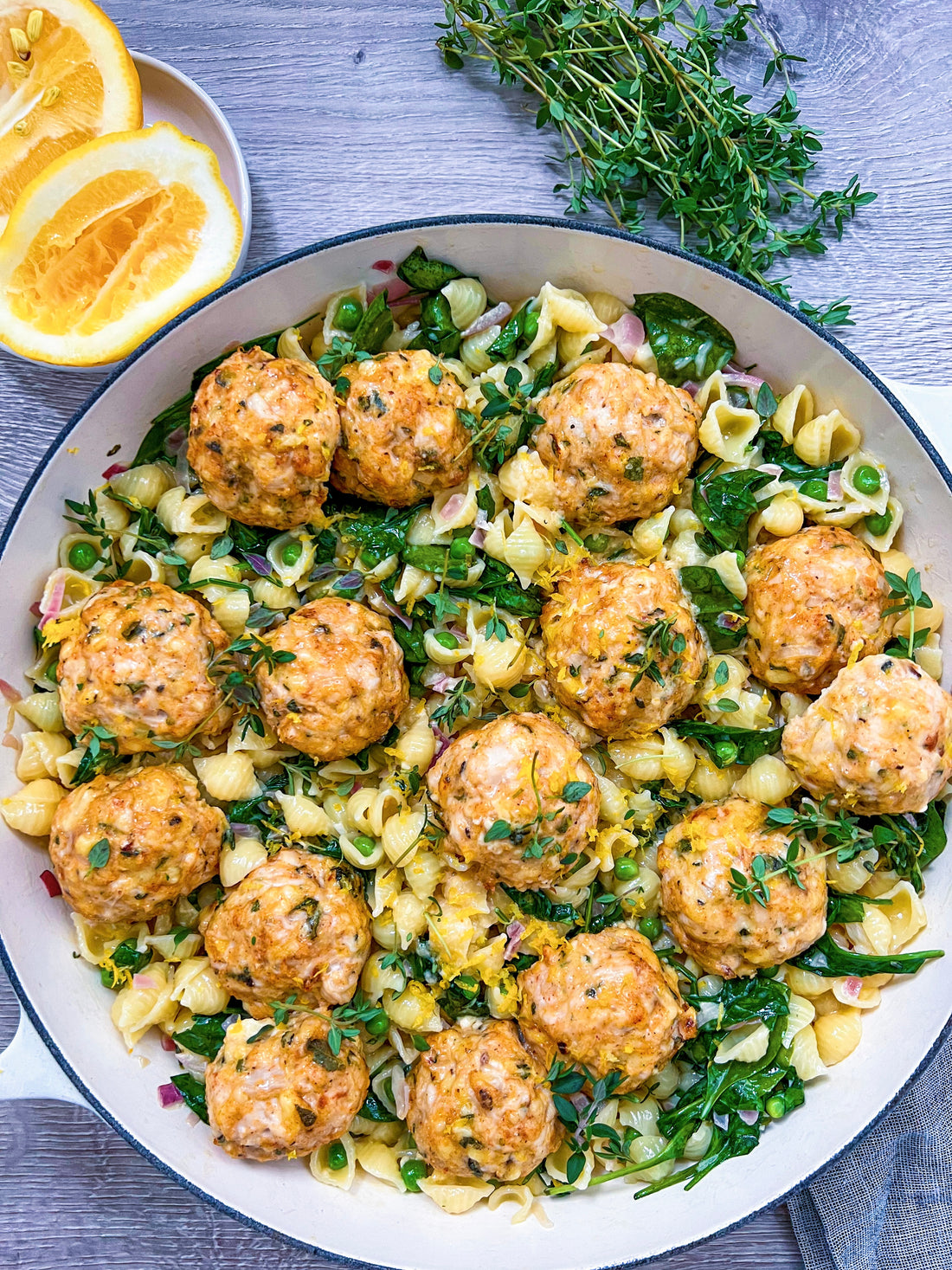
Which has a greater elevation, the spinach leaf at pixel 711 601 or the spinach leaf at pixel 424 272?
the spinach leaf at pixel 424 272

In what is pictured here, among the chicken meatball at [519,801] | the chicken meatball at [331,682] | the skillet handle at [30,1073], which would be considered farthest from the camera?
the skillet handle at [30,1073]

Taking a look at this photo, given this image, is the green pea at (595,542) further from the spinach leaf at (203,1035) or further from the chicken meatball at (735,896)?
the spinach leaf at (203,1035)

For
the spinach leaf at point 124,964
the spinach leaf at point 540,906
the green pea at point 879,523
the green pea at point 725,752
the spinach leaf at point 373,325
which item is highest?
the spinach leaf at point 373,325

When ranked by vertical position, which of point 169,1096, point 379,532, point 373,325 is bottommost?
point 169,1096

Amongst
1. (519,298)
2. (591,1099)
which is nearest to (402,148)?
(519,298)

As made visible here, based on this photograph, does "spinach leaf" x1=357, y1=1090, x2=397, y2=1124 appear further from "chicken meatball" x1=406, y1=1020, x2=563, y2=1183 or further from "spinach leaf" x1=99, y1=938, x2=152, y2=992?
"spinach leaf" x1=99, y1=938, x2=152, y2=992

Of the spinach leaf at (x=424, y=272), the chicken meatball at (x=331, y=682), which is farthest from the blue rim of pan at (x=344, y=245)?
the chicken meatball at (x=331, y=682)

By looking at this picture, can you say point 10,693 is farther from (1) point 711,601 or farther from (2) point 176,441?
(1) point 711,601

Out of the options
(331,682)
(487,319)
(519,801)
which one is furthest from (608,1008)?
(487,319)
